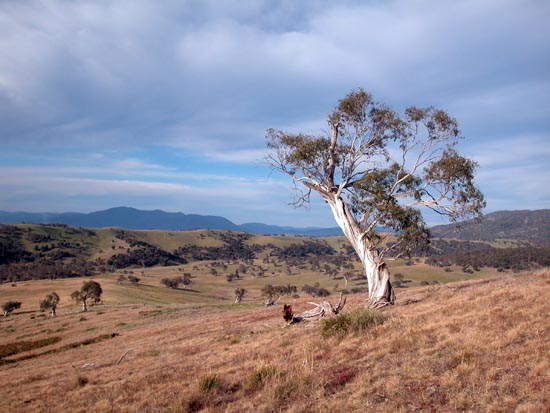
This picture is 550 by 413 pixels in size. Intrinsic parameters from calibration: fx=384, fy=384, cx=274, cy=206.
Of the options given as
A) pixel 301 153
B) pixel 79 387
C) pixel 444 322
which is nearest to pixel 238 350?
pixel 79 387

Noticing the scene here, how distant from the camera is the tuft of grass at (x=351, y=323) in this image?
12.8 m

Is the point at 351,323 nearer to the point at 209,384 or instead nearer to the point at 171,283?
the point at 209,384

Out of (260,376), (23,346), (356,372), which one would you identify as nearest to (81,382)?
(260,376)

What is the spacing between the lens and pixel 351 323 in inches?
514

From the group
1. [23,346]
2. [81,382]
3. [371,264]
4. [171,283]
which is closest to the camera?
[81,382]

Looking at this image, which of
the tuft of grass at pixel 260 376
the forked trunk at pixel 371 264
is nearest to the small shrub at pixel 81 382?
the tuft of grass at pixel 260 376

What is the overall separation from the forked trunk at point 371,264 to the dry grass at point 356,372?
4043mm

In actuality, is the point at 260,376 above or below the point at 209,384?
above

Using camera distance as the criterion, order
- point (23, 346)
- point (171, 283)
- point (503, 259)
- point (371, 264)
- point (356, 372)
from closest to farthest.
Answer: point (356, 372)
point (371, 264)
point (23, 346)
point (503, 259)
point (171, 283)

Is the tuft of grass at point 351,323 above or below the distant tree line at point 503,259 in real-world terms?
above

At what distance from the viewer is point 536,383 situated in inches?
271

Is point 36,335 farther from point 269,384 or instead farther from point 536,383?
point 536,383

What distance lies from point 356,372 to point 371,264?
1118 centimetres

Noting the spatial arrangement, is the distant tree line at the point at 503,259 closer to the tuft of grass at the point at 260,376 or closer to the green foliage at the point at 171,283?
the green foliage at the point at 171,283
